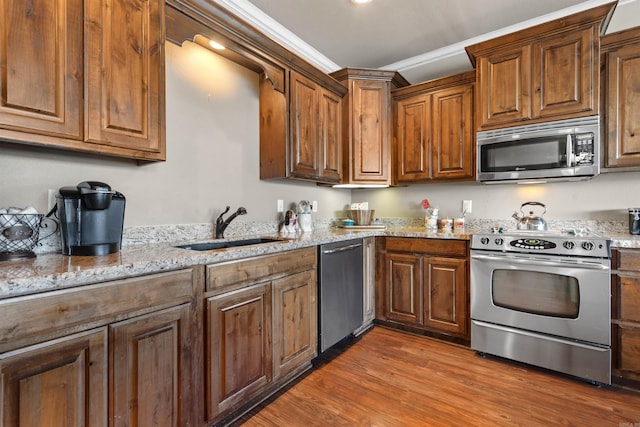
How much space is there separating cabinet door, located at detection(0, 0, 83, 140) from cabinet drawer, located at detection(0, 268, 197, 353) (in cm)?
70

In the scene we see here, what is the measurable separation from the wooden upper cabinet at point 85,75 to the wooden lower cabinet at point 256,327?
0.80 m

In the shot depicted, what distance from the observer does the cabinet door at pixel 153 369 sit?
1.12 meters

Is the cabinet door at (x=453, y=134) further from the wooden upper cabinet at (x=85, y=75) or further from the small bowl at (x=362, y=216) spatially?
the wooden upper cabinet at (x=85, y=75)

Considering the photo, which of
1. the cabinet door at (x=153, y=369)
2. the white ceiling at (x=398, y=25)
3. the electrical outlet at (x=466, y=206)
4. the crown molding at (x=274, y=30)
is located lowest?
the cabinet door at (x=153, y=369)

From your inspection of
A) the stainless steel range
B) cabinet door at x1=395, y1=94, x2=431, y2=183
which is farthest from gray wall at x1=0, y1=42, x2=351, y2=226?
the stainless steel range

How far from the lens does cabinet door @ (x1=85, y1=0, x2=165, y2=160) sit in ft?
4.41

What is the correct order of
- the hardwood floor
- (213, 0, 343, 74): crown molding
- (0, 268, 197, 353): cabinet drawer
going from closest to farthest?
(0, 268, 197, 353): cabinet drawer
the hardwood floor
(213, 0, 343, 74): crown molding

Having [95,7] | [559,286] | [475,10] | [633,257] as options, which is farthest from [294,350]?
[475,10]

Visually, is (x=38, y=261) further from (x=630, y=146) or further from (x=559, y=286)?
(x=630, y=146)

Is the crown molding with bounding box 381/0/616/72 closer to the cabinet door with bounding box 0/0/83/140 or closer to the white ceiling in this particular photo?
the white ceiling

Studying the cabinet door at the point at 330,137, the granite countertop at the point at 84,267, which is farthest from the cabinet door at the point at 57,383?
the cabinet door at the point at 330,137

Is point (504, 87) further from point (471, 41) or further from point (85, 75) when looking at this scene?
point (85, 75)

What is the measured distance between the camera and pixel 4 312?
2.86 ft

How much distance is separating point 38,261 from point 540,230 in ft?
10.5
